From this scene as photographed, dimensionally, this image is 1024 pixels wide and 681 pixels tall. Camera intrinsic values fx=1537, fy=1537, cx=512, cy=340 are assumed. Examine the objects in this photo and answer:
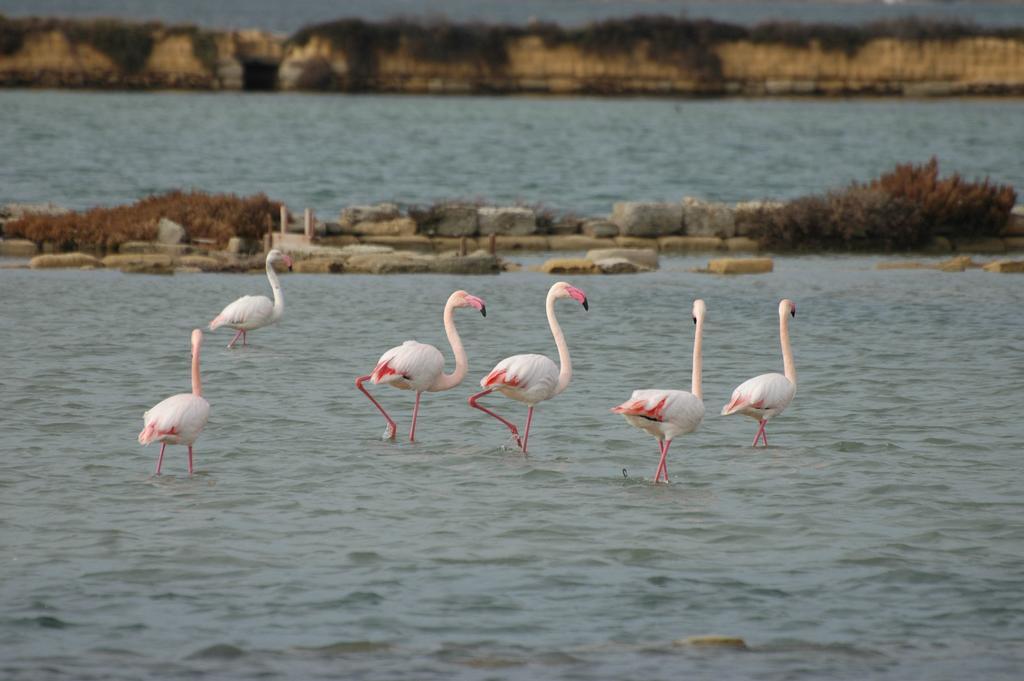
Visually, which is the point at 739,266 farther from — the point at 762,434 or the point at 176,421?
the point at 176,421

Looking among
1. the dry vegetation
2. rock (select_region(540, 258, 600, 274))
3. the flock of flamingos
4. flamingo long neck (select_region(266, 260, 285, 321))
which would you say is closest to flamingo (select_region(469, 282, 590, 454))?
the flock of flamingos

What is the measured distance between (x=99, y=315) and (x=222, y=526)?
373 inches

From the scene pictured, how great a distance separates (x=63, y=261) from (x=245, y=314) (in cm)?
724

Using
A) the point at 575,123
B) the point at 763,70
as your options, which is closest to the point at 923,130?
the point at 575,123

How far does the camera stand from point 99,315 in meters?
18.8

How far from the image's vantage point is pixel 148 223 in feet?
83.0

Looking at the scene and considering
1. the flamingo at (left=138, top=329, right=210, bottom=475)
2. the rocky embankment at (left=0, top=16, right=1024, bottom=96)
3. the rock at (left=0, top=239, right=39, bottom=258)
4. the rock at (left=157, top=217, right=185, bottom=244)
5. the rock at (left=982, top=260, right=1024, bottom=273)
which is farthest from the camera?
the rocky embankment at (left=0, top=16, right=1024, bottom=96)

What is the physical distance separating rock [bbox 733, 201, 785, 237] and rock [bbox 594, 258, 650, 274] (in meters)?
4.05

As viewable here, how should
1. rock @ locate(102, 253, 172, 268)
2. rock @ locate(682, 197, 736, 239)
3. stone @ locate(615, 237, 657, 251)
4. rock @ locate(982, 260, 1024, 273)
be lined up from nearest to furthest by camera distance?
rock @ locate(102, 253, 172, 268) → rock @ locate(982, 260, 1024, 273) → stone @ locate(615, 237, 657, 251) → rock @ locate(682, 197, 736, 239)

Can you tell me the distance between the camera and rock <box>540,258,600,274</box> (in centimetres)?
2311

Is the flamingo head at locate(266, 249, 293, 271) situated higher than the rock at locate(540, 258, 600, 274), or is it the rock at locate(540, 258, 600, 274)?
the flamingo head at locate(266, 249, 293, 271)

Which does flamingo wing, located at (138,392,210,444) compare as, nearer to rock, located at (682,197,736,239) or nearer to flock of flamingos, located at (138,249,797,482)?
flock of flamingos, located at (138,249,797,482)

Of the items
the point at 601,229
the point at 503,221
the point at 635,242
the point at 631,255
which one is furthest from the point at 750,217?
the point at 503,221

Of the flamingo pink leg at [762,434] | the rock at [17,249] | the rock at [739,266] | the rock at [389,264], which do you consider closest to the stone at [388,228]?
the rock at [389,264]
